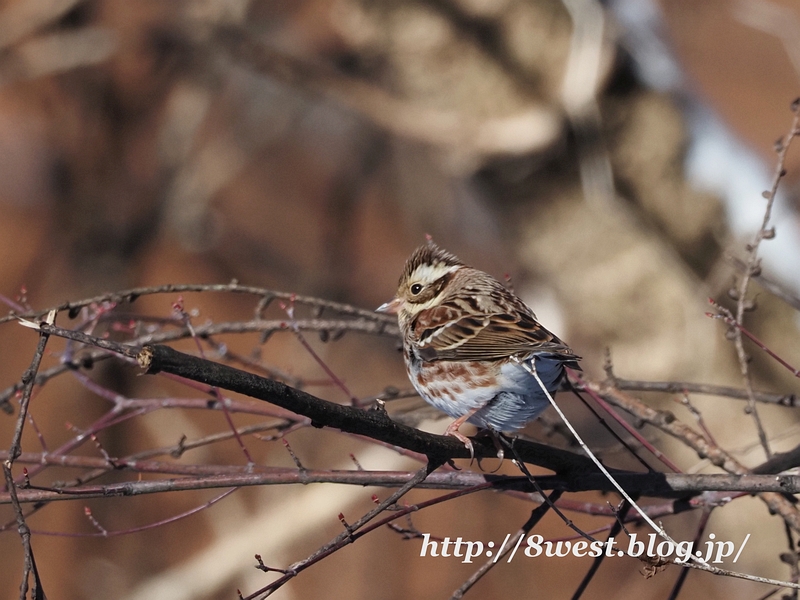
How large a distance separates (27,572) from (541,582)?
2809mm

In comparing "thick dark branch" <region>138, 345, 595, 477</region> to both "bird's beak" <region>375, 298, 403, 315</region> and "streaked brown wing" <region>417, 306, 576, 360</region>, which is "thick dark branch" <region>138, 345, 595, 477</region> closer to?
"streaked brown wing" <region>417, 306, 576, 360</region>

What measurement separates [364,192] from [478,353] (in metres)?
3.07

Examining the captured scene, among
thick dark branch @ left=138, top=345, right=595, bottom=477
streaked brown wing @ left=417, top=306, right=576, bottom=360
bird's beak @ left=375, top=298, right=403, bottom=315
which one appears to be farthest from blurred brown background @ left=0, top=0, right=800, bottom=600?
thick dark branch @ left=138, top=345, right=595, bottom=477

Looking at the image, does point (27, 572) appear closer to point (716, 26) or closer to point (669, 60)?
point (669, 60)

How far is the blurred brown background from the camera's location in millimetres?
3316

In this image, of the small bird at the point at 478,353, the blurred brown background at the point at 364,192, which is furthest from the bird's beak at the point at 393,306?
the blurred brown background at the point at 364,192

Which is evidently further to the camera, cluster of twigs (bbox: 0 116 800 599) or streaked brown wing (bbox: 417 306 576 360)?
streaked brown wing (bbox: 417 306 576 360)

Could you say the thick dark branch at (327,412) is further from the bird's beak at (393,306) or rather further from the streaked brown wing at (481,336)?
the bird's beak at (393,306)

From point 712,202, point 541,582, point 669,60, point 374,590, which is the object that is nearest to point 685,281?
point 712,202

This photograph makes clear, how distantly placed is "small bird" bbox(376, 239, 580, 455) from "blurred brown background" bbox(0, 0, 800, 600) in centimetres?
157

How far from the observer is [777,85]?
12.2ft

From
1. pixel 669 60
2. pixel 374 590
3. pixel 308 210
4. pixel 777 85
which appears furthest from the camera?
pixel 308 210

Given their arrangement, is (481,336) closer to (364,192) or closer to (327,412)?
(327,412)

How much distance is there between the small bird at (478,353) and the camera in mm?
1516
